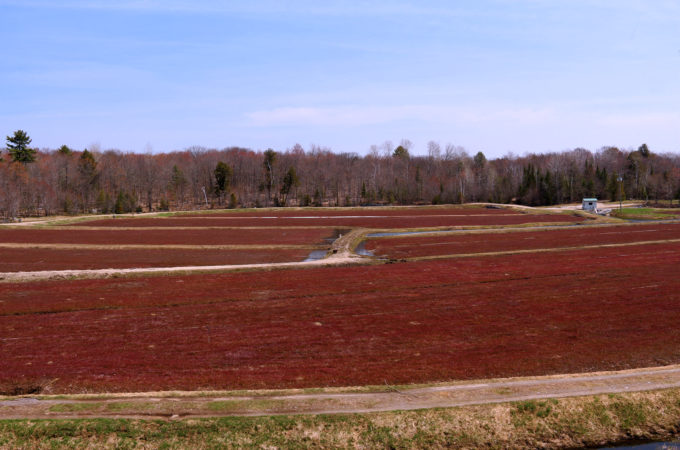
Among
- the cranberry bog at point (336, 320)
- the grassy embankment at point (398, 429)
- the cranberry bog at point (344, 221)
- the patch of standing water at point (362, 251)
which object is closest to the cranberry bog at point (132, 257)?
the cranberry bog at point (336, 320)

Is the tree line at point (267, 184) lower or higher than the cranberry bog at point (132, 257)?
higher

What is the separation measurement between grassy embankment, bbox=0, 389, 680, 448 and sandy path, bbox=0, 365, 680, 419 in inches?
16.5

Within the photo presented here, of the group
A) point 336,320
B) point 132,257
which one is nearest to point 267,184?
point 132,257

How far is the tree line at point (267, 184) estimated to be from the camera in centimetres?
11612

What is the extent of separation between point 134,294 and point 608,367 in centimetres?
2574

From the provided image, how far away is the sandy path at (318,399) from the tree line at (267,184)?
10190 cm

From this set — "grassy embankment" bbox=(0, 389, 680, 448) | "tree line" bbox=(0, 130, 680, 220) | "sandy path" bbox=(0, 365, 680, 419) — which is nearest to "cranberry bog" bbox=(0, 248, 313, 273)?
"sandy path" bbox=(0, 365, 680, 419)

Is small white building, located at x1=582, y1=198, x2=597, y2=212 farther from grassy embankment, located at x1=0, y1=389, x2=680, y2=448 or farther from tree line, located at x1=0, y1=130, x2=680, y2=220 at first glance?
grassy embankment, located at x1=0, y1=389, x2=680, y2=448

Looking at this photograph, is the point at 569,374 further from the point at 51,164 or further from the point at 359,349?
the point at 51,164

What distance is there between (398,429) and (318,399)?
271 cm

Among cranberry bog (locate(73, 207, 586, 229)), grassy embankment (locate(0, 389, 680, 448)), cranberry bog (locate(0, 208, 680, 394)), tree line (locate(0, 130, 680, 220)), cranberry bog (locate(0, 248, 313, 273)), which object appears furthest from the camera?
tree line (locate(0, 130, 680, 220))

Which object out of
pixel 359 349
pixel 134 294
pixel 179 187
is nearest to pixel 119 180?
pixel 179 187

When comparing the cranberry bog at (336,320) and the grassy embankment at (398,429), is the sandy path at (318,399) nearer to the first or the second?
the grassy embankment at (398,429)

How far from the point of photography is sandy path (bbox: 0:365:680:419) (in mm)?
14969
